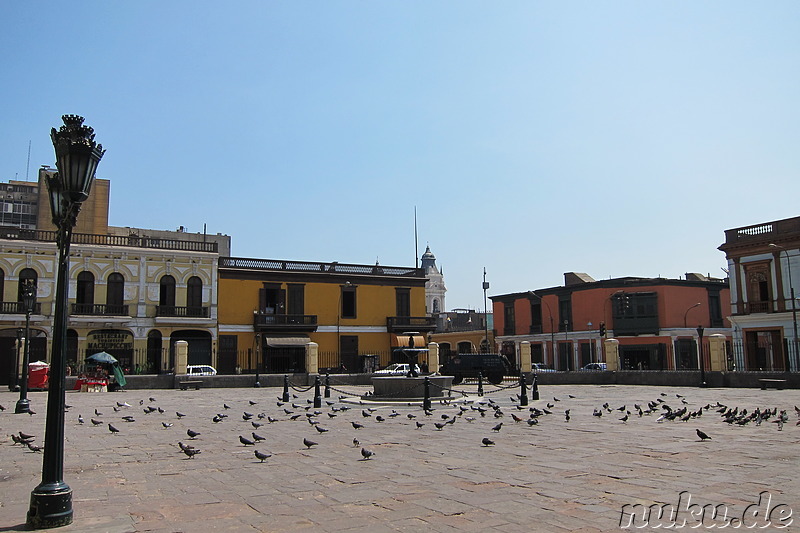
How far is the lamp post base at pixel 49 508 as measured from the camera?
5.75 meters

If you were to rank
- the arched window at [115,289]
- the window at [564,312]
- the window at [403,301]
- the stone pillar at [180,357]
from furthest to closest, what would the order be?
the window at [564,312] < the window at [403,301] < the arched window at [115,289] < the stone pillar at [180,357]

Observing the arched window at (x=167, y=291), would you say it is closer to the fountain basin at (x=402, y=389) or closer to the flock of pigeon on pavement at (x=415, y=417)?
the flock of pigeon on pavement at (x=415, y=417)

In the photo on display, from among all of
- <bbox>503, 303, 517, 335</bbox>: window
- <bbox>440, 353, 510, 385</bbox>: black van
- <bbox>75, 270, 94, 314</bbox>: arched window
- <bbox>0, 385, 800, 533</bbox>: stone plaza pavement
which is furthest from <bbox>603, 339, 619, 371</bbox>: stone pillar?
<bbox>75, 270, 94, 314</bbox>: arched window

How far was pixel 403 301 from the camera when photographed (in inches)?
1861

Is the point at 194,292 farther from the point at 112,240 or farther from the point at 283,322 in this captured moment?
the point at 112,240

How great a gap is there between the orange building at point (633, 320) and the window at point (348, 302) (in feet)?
46.0

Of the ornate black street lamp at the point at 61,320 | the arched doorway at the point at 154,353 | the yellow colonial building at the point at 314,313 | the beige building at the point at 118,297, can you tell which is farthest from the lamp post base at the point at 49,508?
the arched doorway at the point at 154,353

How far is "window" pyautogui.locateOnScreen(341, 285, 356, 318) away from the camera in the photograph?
44.9 m

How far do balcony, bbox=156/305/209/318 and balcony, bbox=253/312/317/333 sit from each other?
318 cm

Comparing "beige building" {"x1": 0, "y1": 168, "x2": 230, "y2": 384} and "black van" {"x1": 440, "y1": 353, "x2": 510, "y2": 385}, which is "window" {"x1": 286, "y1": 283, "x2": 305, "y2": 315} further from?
"black van" {"x1": 440, "y1": 353, "x2": 510, "y2": 385}

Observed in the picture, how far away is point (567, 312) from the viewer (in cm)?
5350

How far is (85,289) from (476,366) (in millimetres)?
22615

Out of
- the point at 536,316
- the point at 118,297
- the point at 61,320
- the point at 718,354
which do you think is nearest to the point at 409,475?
the point at 61,320

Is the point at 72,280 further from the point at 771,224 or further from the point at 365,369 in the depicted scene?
the point at 771,224
